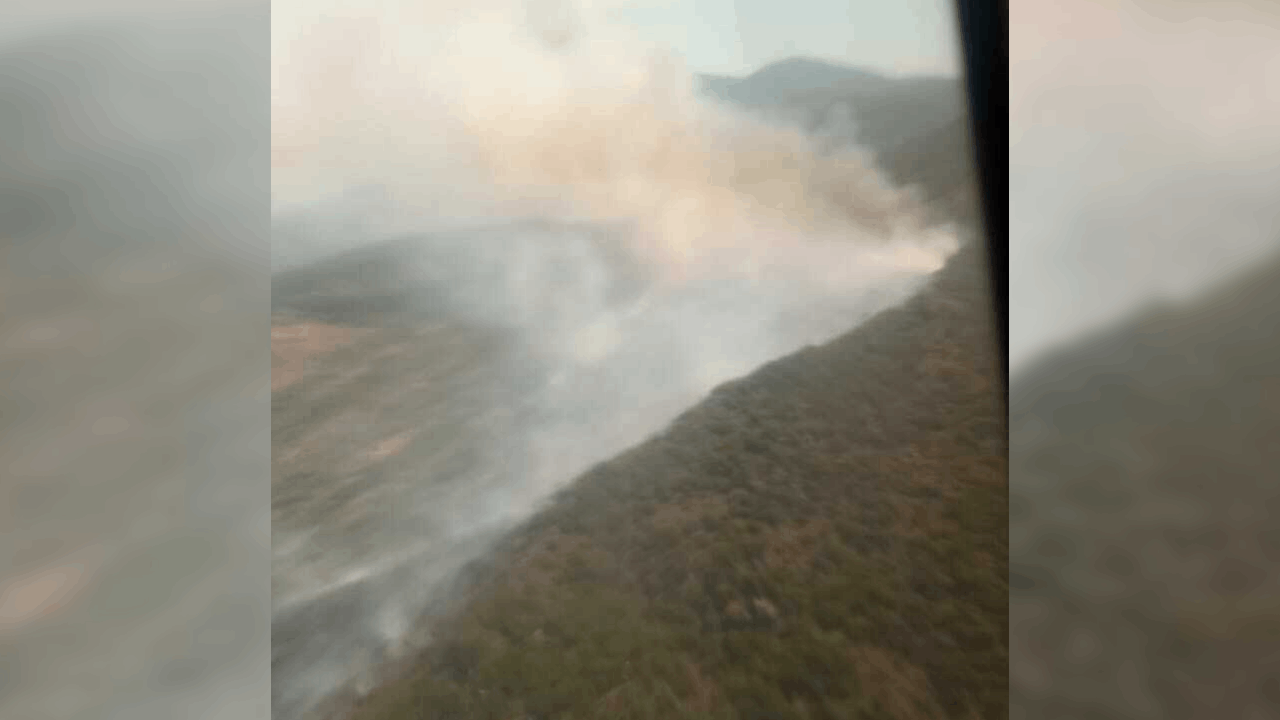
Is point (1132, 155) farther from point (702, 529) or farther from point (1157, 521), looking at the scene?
point (702, 529)

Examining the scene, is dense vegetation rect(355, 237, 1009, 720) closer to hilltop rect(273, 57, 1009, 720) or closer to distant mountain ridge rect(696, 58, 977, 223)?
hilltop rect(273, 57, 1009, 720)

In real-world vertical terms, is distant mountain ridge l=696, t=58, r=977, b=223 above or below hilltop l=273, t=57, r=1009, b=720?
above

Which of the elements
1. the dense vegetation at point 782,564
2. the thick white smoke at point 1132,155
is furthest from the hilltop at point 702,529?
the thick white smoke at point 1132,155

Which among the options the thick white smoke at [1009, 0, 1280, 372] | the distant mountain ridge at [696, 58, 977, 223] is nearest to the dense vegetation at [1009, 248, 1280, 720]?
the thick white smoke at [1009, 0, 1280, 372]

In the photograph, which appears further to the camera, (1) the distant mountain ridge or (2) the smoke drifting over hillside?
(1) the distant mountain ridge

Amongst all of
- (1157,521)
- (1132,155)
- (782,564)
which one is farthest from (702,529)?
(1132,155)

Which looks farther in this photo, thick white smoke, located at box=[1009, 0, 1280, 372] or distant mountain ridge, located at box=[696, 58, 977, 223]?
distant mountain ridge, located at box=[696, 58, 977, 223]

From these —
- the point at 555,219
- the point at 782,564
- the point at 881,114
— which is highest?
the point at 881,114

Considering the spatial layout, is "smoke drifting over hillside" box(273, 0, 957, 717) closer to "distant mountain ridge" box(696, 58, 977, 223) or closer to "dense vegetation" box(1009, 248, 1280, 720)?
"distant mountain ridge" box(696, 58, 977, 223)

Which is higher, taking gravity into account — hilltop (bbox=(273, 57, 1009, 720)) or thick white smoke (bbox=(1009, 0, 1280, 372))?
thick white smoke (bbox=(1009, 0, 1280, 372))

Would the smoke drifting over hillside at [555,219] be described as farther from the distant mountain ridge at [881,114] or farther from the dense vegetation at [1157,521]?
the dense vegetation at [1157,521]

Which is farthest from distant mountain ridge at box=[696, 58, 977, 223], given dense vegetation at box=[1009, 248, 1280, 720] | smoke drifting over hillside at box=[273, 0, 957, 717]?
dense vegetation at box=[1009, 248, 1280, 720]

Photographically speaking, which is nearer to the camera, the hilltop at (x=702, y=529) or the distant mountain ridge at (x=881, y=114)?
the hilltop at (x=702, y=529)
